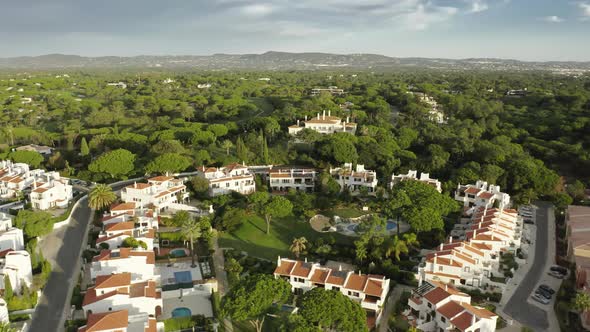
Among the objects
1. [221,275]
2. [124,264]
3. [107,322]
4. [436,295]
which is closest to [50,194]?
[124,264]

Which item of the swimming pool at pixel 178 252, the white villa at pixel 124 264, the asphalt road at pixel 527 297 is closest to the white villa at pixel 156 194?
the swimming pool at pixel 178 252

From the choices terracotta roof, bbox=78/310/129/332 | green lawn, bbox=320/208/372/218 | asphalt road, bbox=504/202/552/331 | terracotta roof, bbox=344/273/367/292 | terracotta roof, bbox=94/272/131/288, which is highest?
terracotta roof, bbox=94/272/131/288

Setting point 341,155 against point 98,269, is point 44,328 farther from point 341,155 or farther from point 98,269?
point 341,155

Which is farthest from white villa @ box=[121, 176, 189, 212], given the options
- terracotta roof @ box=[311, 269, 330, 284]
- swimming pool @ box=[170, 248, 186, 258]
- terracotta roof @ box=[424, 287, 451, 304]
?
terracotta roof @ box=[424, 287, 451, 304]

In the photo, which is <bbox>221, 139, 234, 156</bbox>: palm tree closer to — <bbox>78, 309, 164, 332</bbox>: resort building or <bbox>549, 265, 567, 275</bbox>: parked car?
<bbox>78, 309, 164, 332</bbox>: resort building

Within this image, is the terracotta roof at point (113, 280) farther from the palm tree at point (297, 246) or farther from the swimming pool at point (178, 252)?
the palm tree at point (297, 246)

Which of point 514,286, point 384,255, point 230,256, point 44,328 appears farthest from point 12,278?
point 514,286
